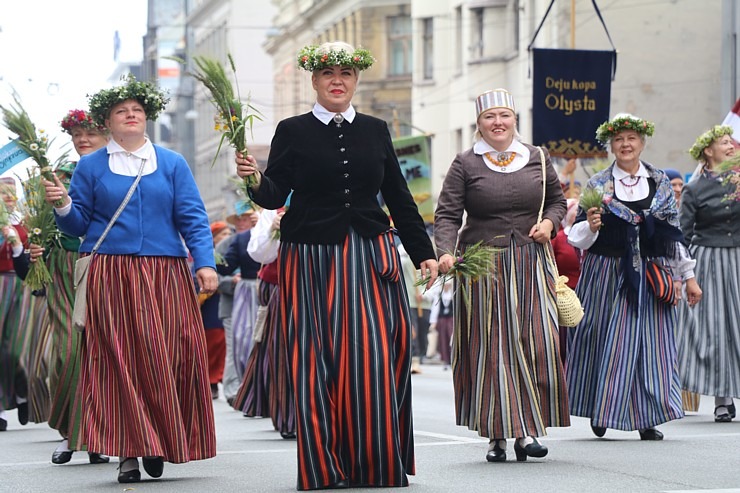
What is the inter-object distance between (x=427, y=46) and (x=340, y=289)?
47639 millimetres

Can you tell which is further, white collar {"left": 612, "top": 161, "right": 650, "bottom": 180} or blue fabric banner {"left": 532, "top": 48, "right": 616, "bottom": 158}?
blue fabric banner {"left": 532, "top": 48, "right": 616, "bottom": 158}

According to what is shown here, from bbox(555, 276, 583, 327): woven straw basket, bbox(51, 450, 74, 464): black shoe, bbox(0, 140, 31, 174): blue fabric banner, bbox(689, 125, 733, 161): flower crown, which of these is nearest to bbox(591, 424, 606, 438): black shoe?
bbox(555, 276, 583, 327): woven straw basket

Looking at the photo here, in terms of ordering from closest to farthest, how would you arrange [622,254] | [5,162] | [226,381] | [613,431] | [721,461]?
[721,461], [5,162], [622,254], [613,431], [226,381]

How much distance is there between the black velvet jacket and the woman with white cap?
128 centimetres

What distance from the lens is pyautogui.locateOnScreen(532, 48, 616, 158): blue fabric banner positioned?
66.6 ft

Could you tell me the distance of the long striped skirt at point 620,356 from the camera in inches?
418

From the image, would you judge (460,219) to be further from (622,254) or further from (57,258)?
(57,258)

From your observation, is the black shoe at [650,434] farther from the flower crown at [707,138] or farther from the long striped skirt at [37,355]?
the long striped skirt at [37,355]

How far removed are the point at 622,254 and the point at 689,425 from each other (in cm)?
196

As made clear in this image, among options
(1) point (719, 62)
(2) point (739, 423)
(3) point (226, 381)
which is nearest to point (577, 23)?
(1) point (719, 62)

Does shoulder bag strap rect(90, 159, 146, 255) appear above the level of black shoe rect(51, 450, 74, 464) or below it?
above

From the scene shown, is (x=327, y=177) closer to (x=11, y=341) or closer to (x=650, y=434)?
(x=650, y=434)

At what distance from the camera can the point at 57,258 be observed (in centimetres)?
1065

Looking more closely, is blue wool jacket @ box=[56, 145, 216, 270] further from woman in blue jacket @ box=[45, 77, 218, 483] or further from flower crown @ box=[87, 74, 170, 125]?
flower crown @ box=[87, 74, 170, 125]
